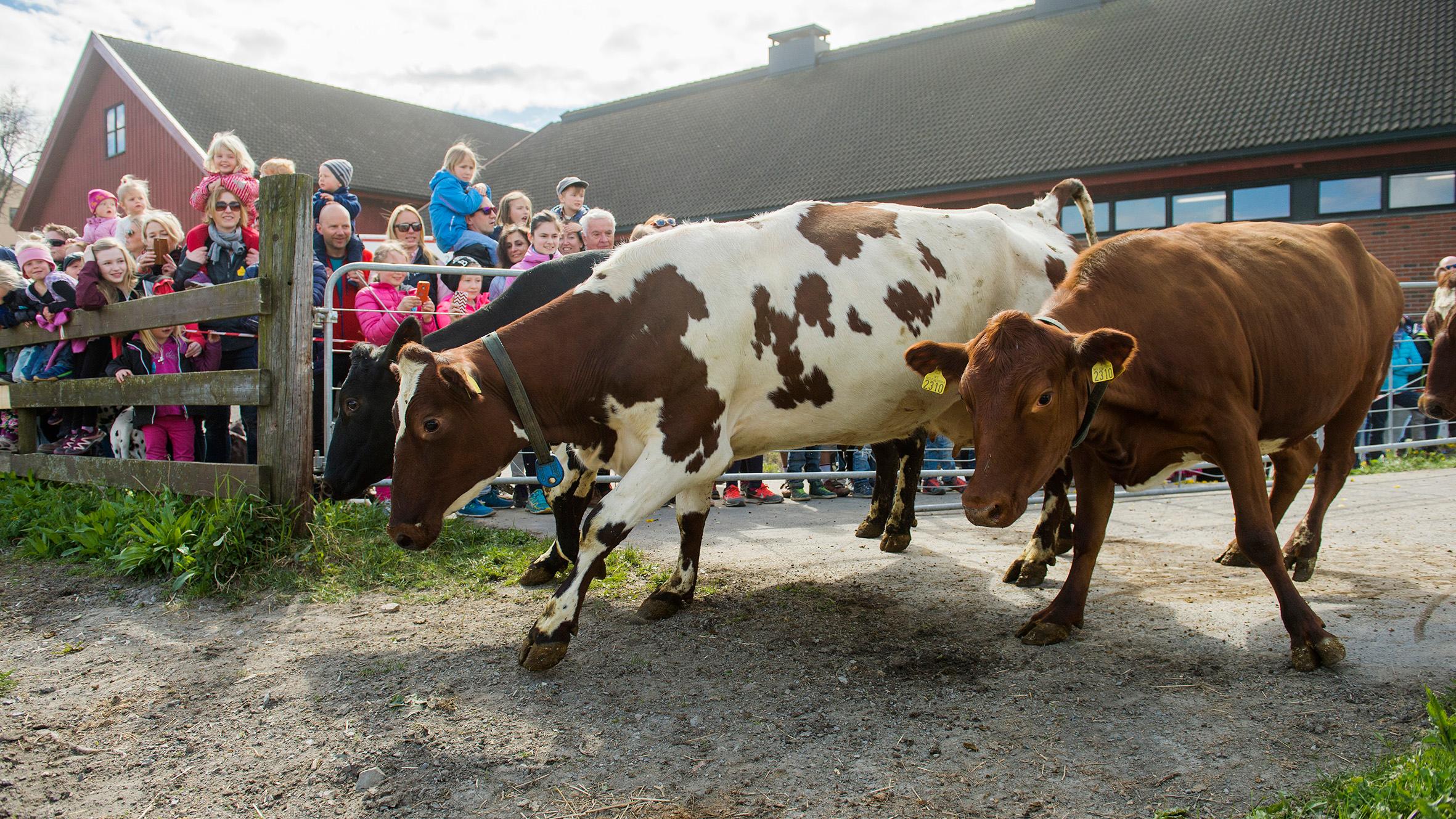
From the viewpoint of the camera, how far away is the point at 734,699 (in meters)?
3.50

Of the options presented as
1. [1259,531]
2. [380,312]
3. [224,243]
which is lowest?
[1259,531]

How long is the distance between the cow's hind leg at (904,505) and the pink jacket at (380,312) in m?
3.41

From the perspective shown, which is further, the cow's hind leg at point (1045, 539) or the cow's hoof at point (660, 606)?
the cow's hind leg at point (1045, 539)

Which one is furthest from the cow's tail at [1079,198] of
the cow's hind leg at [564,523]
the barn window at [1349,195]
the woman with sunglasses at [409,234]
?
the barn window at [1349,195]

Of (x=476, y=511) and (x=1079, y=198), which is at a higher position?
(x=1079, y=198)

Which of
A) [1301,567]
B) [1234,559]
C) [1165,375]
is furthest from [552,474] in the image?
→ [1301,567]

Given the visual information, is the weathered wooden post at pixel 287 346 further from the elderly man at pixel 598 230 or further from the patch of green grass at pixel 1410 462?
the patch of green grass at pixel 1410 462

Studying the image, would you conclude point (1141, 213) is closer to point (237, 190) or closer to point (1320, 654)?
point (237, 190)

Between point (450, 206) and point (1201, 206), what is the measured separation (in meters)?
16.9

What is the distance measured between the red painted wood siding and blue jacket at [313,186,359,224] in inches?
821

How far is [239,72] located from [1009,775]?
35744mm

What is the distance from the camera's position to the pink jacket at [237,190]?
685 centimetres

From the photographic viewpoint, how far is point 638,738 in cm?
317

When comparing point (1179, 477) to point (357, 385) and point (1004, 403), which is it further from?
point (357, 385)
